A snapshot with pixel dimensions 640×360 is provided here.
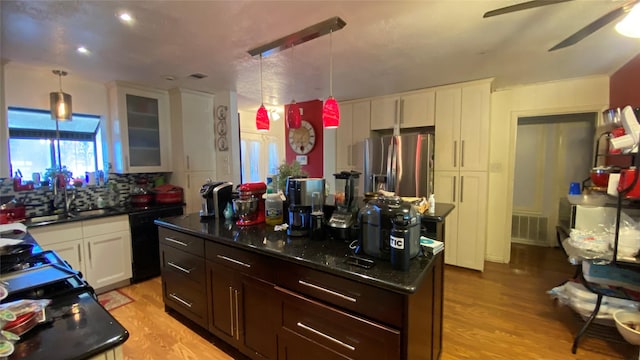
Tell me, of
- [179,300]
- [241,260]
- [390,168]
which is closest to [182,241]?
[179,300]

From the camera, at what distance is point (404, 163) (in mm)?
3564

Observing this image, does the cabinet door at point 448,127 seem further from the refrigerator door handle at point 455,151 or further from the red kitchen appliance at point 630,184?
the red kitchen appliance at point 630,184

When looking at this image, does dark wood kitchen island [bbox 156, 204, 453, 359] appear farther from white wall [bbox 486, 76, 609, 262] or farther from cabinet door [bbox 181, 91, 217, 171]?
white wall [bbox 486, 76, 609, 262]

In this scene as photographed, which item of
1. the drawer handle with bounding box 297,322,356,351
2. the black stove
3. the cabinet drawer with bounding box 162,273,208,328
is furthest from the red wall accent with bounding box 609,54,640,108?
the black stove

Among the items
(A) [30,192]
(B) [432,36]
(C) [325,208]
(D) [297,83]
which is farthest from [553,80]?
(A) [30,192]

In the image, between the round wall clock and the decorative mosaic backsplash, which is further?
the round wall clock

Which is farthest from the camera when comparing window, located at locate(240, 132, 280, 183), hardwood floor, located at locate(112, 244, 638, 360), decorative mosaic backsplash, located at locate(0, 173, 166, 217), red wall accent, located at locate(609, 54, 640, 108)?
window, located at locate(240, 132, 280, 183)

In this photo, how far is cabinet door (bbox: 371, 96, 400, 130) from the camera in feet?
12.7

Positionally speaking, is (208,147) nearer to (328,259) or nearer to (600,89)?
(328,259)

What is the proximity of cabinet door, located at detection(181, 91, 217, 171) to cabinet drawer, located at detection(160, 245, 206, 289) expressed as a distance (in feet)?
5.15

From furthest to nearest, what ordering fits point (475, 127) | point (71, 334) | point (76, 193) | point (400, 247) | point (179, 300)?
1. point (475, 127)
2. point (76, 193)
3. point (179, 300)
4. point (400, 247)
5. point (71, 334)

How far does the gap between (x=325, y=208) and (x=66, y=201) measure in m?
2.94

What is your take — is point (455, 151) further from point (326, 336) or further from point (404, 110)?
point (326, 336)

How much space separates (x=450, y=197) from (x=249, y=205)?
2.65 metres
